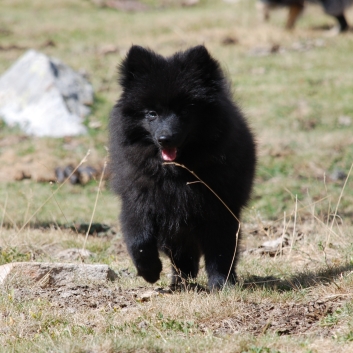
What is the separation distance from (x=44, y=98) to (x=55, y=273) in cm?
752

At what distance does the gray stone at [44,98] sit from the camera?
12156 millimetres

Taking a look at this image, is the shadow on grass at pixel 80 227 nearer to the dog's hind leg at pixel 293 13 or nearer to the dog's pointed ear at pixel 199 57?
the dog's pointed ear at pixel 199 57

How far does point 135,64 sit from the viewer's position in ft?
16.6

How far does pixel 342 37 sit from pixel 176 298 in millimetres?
15104

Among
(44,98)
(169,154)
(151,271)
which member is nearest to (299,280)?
(151,271)

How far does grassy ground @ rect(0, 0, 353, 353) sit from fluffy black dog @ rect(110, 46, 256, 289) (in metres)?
0.41

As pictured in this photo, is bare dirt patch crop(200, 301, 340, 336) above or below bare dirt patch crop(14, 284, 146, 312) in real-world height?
above

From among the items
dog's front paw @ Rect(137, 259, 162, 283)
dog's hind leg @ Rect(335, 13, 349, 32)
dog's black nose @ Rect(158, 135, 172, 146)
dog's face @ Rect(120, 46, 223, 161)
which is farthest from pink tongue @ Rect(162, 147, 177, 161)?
dog's hind leg @ Rect(335, 13, 349, 32)

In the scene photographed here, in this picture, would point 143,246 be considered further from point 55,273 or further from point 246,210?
point 246,210

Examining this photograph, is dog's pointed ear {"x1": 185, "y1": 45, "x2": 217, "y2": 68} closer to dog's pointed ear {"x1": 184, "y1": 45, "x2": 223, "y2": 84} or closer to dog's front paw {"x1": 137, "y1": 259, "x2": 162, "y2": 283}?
dog's pointed ear {"x1": 184, "y1": 45, "x2": 223, "y2": 84}

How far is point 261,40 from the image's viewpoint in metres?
17.9

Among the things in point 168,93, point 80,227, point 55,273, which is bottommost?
point 80,227

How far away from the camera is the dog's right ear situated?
5.03 m

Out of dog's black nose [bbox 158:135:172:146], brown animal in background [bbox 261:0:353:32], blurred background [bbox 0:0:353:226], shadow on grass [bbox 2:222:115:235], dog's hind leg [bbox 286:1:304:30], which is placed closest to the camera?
dog's black nose [bbox 158:135:172:146]
